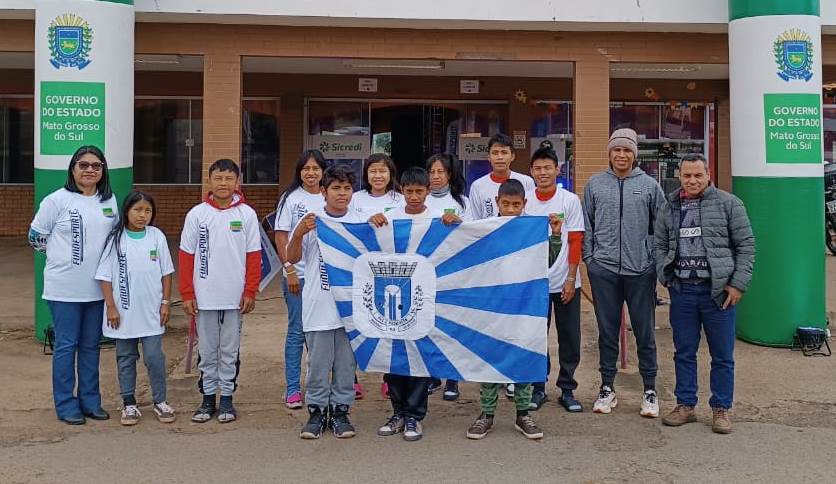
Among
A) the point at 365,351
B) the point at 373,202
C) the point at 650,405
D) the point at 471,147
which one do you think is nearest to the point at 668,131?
the point at 471,147

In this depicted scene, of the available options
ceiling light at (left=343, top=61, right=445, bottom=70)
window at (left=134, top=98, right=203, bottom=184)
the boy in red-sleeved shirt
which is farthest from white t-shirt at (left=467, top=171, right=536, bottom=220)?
window at (left=134, top=98, right=203, bottom=184)

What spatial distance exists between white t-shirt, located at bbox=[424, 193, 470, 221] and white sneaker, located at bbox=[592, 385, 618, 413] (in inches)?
58.4

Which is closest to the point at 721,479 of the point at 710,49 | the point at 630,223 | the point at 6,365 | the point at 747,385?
the point at 630,223

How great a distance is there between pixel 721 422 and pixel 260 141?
11.3 m

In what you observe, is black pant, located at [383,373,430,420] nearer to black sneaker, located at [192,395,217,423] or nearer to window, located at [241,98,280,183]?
black sneaker, located at [192,395,217,423]

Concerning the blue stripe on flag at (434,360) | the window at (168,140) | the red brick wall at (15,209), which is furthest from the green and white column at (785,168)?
the red brick wall at (15,209)

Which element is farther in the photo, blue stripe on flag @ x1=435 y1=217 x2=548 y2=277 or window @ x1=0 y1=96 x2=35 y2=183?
window @ x1=0 y1=96 x2=35 y2=183

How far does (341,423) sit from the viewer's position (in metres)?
5.00

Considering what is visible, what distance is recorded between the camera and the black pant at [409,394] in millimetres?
5047

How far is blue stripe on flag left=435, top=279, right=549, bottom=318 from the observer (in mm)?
4922

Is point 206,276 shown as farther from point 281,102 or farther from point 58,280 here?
point 281,102

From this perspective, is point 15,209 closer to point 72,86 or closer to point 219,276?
point 72,86

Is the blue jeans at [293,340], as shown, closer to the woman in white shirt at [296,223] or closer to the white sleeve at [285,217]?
the woman in white shirt at [296,223]

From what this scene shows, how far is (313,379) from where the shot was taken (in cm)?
491
